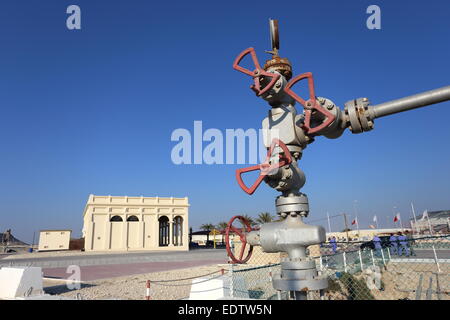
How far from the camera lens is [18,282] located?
705cm

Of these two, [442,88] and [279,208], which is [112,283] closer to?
[279,208]

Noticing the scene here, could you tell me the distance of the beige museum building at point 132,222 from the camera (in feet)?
121

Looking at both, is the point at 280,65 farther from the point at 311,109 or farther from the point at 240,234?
the point at 240,234

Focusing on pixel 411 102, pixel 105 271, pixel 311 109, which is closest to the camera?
pixel 411 102

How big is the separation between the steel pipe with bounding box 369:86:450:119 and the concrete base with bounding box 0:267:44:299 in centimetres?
863

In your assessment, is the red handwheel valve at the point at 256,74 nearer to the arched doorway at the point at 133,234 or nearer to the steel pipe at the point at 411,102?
the steel pipe at the point at 411,102

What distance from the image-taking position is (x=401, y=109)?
2270 mm

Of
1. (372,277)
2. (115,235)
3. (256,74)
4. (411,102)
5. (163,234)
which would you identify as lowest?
(372,277)

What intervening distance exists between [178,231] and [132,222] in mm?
7421

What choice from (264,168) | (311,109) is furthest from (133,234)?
(311,109)

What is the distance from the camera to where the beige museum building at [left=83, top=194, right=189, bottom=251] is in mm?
36750

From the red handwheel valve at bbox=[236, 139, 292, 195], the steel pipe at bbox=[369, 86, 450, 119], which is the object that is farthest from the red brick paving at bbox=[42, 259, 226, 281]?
the steel pipe at bbox=[369, 86, 450, 119]

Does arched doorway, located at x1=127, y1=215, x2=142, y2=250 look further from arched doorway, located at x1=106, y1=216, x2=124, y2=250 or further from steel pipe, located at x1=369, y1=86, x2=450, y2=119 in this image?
steel pipe, located at x1=369, y1=86, x2=450, y2=119
